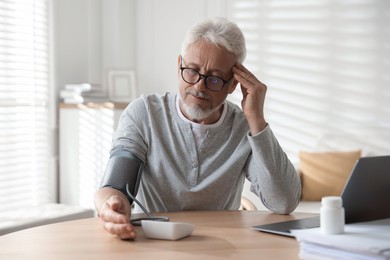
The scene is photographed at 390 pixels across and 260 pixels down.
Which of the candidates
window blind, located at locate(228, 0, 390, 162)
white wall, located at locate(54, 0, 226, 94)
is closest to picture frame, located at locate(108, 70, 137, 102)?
white wall, located at locate(54, 0, 226, 94)

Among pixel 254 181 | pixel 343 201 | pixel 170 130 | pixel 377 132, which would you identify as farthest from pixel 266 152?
pixel 377 132

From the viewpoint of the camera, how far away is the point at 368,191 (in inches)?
57.4

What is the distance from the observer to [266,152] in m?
1.93

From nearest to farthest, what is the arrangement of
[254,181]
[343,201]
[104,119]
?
1. [343,201]
2. [254,181]
3. [104,119]

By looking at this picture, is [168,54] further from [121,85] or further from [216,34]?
[216,34]

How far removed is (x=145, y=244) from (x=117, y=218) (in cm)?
11

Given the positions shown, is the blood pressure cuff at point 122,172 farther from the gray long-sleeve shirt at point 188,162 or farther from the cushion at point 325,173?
the cushion at point 325,173

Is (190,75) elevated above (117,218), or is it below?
above

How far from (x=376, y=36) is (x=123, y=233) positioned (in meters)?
3.93

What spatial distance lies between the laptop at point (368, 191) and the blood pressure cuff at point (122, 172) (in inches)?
21.1

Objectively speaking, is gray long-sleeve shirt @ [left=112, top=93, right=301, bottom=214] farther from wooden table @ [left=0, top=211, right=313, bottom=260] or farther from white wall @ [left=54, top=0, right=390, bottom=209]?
white wall @ [left=54, top=0, right=390, bottom=209]

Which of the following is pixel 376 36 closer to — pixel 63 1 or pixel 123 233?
pixel 63 1

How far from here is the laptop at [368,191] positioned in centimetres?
142

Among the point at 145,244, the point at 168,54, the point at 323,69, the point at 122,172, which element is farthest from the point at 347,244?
the point at 168,54
